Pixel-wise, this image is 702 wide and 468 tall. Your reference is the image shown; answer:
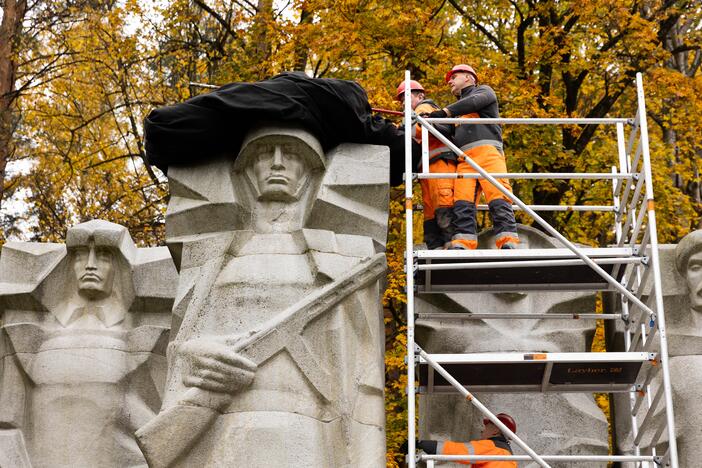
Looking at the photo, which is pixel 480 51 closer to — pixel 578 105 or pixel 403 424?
pixel 578 105

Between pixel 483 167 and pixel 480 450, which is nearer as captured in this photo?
pixel 480 450

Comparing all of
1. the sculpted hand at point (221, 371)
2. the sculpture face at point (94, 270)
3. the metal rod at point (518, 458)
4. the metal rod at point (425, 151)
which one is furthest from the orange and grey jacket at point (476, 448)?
the sculpture face at point (94, 270)

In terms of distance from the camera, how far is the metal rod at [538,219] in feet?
31.5

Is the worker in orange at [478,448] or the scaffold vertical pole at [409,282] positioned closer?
the scaffold vertical pole at [409,282]

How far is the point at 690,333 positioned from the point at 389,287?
5.36 meters

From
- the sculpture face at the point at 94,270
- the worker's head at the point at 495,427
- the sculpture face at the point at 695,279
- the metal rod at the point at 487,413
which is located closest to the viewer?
the metal rod at the point at 487,413

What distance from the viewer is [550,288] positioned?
10.6 metres

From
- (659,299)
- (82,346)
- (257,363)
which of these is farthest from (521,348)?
(82,346)

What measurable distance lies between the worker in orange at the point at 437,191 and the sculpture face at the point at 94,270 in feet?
9.81

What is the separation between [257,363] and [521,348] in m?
2.87

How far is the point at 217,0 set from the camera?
2003 centimetres

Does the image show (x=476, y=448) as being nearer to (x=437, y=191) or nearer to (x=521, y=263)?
(x=521, y=263)

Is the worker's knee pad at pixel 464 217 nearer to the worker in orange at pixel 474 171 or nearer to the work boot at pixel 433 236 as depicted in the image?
the worker in orange at pixel 474 171

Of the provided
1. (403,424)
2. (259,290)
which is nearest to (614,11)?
(403,424)
